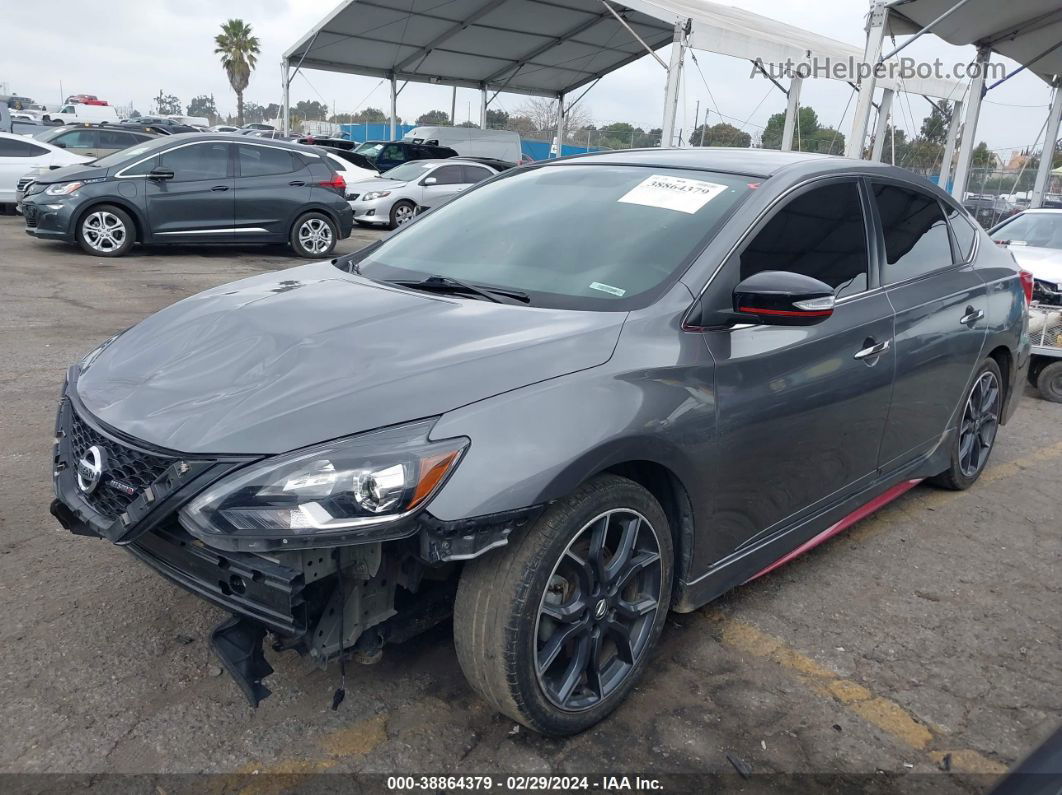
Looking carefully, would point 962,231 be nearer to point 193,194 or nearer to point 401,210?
point 193,194

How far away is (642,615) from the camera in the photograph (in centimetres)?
259

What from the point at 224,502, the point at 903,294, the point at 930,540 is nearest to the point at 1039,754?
the point at 224,502

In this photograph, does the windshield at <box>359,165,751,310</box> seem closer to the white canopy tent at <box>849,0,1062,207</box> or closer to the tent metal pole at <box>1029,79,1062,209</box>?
the white canopy tent at <box>849,0,1062,207</box>

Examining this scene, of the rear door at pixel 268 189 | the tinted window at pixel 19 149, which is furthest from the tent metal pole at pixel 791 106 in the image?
the tinted window at pixel 19 149

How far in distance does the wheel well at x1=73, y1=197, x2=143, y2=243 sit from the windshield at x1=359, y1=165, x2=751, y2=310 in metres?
8.52

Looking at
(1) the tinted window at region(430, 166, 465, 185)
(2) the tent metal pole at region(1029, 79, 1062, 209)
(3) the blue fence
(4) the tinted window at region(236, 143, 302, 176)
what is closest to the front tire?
(4) the tinted window at region(236, 143, 302, 176)

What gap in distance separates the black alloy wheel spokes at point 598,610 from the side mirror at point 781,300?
29.0 inches

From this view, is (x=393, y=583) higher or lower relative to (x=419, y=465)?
lower

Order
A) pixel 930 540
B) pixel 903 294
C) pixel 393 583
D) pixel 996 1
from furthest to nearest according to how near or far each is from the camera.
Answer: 1. pixel 996 1
2. pixel 930 540
3. pixel 903 294
4. pixel 393 583

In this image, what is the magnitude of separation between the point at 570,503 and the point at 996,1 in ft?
45.1

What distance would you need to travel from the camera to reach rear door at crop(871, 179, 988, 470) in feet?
11.5

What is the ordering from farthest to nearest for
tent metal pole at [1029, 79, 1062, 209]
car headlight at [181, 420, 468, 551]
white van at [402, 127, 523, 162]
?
1. white van at [402, 127, 523, 162]
2. tent metal pole at [1029, 79, 1062, 209]
3. car headlight at [181, 420, 468, 551]

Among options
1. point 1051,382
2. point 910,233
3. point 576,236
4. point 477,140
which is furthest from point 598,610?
point 477,140

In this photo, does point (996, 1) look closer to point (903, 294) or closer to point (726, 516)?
point (903, 294)
